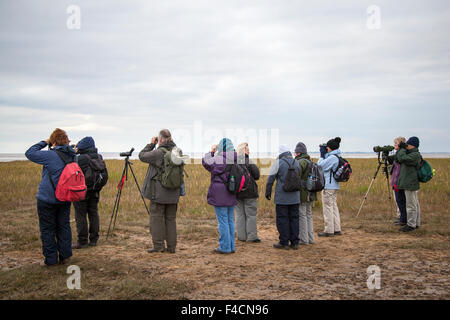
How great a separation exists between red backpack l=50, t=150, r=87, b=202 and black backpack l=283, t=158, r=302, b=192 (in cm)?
363

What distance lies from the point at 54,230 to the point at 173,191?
2078 mm

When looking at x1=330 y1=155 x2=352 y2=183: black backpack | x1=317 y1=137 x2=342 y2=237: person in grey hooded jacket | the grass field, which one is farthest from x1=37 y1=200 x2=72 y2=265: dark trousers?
x1=330 y1=155 x2=352 y2=183: black backpack

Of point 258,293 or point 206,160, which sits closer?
point 258,293

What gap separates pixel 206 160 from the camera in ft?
21.5

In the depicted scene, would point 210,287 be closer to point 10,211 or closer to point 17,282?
point 17,282

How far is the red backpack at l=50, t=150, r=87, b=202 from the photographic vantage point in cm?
543

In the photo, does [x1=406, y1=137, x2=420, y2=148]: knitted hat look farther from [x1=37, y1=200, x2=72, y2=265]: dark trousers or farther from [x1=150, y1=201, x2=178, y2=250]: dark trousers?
[x1=37, y1=200, x2=72, y2=265]: dark trousers

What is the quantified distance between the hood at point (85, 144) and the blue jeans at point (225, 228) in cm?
287

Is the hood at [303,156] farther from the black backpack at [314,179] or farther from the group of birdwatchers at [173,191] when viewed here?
the black backpack at [314,179]

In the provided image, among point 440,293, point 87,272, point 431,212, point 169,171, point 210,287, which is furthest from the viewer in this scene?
point 431,212
